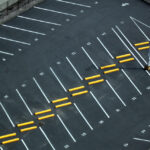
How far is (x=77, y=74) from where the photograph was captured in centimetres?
7394

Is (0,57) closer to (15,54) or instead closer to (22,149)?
(15,54)

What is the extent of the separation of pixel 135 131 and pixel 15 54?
14998 mm

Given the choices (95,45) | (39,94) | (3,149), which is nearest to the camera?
(3,149)

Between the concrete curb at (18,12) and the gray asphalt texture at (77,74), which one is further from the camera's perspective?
the concrete curb at (18,12)

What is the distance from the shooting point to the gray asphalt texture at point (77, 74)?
68750mm

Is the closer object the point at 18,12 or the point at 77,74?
the point at 77,74

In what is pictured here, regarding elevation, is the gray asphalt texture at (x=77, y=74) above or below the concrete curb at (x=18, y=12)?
below

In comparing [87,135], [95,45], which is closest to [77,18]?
[95,45]

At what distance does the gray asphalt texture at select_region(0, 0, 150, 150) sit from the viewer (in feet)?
226

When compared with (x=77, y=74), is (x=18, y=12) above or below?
above

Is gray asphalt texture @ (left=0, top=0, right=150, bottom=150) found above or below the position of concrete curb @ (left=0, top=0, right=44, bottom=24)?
below

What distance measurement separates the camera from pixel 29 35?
3041 inches

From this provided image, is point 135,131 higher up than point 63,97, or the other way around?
point 63,97

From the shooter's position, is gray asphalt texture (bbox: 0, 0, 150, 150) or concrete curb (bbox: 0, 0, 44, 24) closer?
gray asphalt texture (bbox: 0, 0, 150, 150)
